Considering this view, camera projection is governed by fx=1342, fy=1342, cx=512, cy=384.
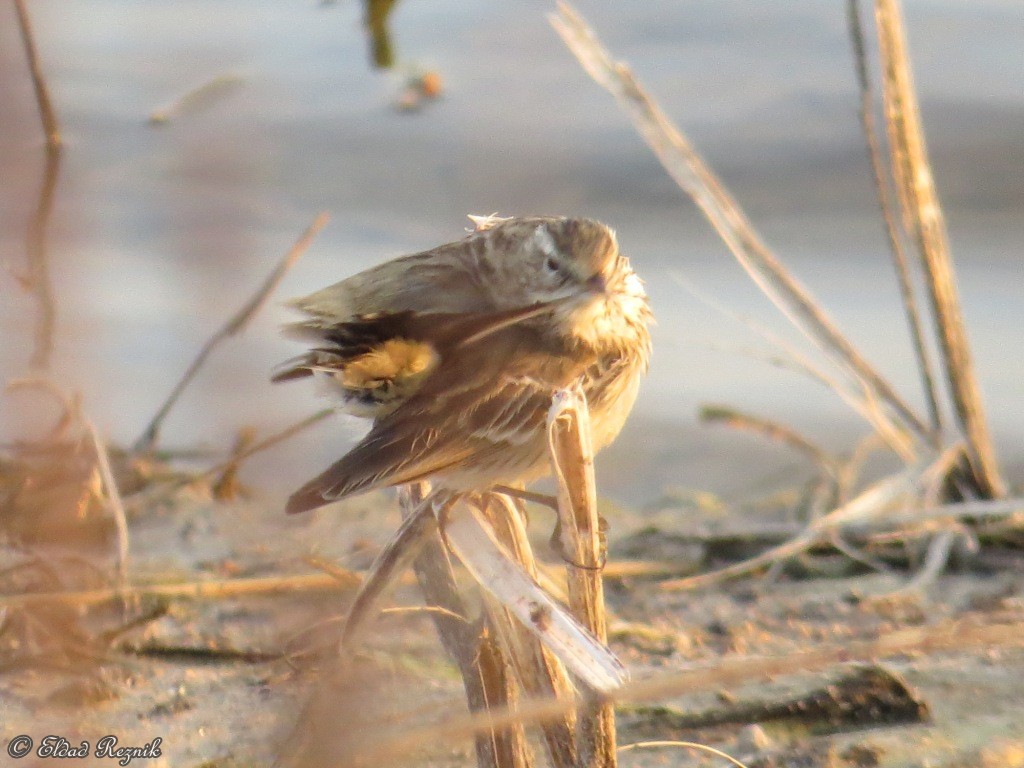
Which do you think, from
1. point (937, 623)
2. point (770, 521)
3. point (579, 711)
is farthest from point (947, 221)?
point (579, 711)

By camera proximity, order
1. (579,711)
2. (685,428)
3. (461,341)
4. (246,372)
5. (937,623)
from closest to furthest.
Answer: (246,372) < (579,711) < (461,341) < (937,623) < (685,428)

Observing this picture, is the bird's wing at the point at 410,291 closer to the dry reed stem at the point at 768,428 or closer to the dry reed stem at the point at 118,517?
the dry reed stem at the point at 118,517

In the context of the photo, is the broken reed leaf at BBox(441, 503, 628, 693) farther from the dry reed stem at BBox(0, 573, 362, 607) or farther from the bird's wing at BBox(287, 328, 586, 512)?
the dry reed stem at BBox(0, 573, 362, 607)

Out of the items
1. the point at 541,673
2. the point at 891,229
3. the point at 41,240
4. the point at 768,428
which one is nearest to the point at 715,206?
the point at 891,229

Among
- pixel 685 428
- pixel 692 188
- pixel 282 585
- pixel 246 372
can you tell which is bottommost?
pixel 685 428

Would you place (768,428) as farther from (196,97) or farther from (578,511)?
(196,97)

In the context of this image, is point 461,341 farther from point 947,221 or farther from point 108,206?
point 947,221
